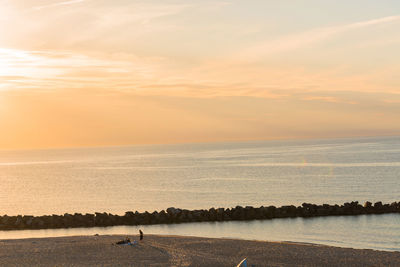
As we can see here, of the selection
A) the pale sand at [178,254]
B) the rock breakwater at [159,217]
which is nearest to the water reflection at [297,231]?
the rock breakwater at [159,217]

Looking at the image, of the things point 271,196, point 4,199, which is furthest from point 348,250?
point 4,199

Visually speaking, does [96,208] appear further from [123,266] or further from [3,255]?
[123,266]

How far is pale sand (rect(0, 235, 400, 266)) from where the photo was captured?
2252 cm

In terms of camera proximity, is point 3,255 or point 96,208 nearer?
point 3,255

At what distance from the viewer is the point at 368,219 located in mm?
40438

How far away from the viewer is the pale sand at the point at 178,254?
22.5 m

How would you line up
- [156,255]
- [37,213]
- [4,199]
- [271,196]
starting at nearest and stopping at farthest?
[156,255], [37,213], [271,196], [4,199]

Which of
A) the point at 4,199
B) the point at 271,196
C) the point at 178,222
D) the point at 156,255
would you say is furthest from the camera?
the point at 4,199

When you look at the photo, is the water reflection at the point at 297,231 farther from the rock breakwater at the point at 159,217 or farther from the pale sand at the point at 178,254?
the pale sand at the point at 178,254

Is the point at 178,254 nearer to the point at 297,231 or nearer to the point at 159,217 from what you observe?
the point at 297,231

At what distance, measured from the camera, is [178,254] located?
956 inches

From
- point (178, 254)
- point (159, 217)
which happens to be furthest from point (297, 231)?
point (178, 254)

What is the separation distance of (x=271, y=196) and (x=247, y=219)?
20.6 meters

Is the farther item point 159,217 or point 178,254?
point 159,217
